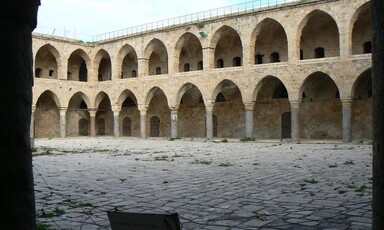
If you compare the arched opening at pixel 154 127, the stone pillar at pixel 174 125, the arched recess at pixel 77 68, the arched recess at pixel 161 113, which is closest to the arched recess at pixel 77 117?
the arched recess at pixel 77 68

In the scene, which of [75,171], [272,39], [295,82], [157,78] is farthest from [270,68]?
A: [75,171]

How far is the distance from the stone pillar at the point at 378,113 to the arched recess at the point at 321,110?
25777 mm

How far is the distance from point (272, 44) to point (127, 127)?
17.4 meters

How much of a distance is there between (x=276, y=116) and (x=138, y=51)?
1266cm

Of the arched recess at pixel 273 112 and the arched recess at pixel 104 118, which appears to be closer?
the arched recess at pixel 273 112

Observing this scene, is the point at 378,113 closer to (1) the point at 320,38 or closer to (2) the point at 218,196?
(2) the point at 218,196

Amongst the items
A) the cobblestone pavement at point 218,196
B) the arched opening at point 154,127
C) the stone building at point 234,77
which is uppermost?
the stone building at point 234,77

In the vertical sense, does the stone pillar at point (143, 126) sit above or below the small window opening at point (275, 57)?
below

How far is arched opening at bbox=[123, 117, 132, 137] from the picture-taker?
38688 mm

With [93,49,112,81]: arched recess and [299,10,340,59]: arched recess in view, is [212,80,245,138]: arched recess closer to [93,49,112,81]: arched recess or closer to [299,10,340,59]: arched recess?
[299,10,340,59]: arched recess

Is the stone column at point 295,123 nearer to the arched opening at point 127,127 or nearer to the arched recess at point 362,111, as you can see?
the arched recess at point 362,111

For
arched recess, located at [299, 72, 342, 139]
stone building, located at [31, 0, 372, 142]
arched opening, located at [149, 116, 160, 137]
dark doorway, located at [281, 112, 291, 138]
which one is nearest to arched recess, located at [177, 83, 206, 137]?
stone building, located at [31, 0, 372, 142]

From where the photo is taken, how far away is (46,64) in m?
36.3

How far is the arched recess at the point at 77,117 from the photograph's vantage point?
3784 centimetres
